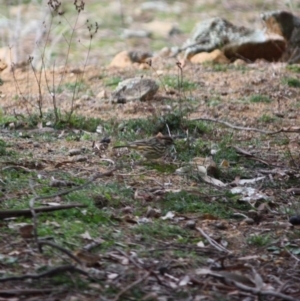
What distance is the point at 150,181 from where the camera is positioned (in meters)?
4.98

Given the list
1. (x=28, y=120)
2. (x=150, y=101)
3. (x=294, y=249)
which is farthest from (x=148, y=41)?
(x=294, y=249)

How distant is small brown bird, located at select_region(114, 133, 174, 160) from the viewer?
567 cm

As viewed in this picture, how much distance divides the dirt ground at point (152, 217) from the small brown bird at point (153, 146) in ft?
0.34

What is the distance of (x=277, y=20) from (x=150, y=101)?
4.02m

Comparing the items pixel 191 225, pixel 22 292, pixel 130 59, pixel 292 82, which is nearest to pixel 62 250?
pixel 22 292

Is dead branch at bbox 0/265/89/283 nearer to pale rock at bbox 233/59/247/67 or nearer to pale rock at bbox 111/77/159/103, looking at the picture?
pale rock at bbox 111/77/159/103

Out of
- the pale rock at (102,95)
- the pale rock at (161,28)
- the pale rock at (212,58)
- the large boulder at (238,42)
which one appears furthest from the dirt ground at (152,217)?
the pale rock at (161,28)

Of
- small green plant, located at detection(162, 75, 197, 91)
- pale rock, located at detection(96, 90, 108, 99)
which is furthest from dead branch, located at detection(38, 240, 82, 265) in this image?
small green plant, located at detection(162, 75, 197, 91)

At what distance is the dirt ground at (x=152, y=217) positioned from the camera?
10.5 feet

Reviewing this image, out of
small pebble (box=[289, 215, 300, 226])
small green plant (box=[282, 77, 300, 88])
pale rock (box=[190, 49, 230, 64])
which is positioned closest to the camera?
small pebble (box=[289, 215, 300, 226])

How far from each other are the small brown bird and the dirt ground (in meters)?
0.10

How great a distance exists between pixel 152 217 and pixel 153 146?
1696 millimetres

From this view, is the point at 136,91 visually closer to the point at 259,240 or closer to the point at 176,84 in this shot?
the point at 176,84

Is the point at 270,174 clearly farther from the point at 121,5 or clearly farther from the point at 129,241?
the point at 121,5
